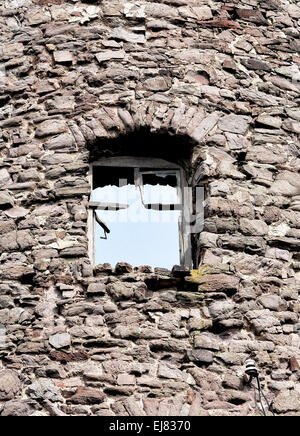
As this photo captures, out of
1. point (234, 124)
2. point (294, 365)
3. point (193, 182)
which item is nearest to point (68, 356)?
point (294, 365)

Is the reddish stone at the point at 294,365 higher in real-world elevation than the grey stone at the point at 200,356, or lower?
lower

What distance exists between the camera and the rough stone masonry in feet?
23.7

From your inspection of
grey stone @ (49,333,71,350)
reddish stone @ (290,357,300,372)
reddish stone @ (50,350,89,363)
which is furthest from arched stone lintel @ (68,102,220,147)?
reddish stone @ (290,357,300,372)

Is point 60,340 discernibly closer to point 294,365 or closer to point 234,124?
point 294,365

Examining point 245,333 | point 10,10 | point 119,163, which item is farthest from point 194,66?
point 245,333

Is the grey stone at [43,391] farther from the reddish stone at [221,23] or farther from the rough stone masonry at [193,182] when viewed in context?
the reddish stone at [221,23]

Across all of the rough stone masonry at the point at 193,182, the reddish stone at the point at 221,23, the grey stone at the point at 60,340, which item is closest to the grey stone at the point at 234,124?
the rough stone masonry at the point at 193,182

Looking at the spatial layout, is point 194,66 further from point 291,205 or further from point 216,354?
point 216,354

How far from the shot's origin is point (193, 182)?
838cm

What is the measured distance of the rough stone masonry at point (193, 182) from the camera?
721cm

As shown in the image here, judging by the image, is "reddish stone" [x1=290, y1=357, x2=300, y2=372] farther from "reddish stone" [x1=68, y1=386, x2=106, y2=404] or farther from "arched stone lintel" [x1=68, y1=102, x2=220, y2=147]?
"arched stone lintel" [x1=68, y1=102, x2=220, y2=147]

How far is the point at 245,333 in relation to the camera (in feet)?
24.7

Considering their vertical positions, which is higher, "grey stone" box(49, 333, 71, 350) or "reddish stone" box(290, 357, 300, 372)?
"grey stone" box(49, 333, 71, 350)

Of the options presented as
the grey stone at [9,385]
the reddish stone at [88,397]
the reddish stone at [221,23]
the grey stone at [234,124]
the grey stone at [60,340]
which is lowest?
the reddish stone at [88,397]
